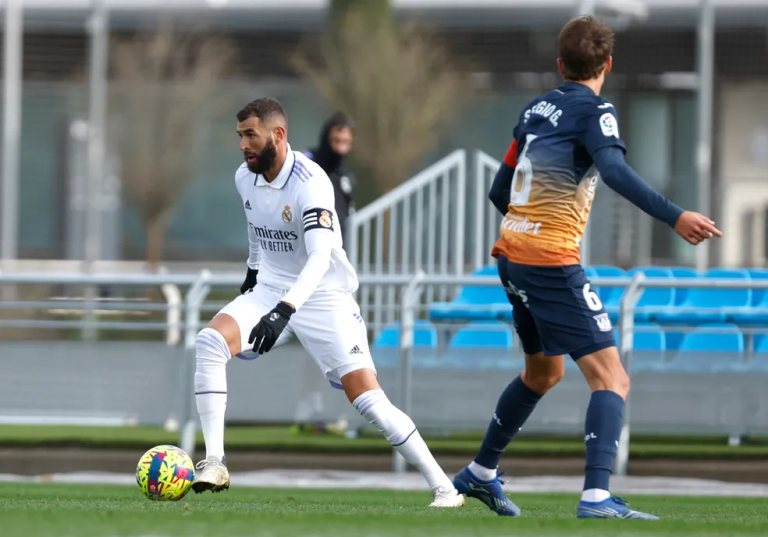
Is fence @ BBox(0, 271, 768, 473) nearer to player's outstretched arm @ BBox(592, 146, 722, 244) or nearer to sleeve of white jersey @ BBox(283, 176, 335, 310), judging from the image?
sleeve of white jersey @ BBox(283, 176, 335, 310)

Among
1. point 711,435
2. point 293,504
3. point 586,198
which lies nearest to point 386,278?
point 711,435

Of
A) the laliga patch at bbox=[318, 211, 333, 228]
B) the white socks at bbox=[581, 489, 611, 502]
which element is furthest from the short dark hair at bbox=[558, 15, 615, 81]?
the white socks at bbox=[581, 489, 611, 502]

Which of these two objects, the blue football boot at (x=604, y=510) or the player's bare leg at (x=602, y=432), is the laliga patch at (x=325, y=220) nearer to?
the player's bare leg at (x=602, y=432)

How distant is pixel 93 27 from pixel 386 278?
10.8 metres

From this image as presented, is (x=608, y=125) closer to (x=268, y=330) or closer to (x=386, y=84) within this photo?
(x=268, y=330)

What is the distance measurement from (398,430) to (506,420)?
507 millimetres

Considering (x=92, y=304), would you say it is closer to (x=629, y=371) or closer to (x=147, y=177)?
(x=629, y=371)

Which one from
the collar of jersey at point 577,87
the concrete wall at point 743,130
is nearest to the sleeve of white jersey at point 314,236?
the collar of jersey at point 577,87

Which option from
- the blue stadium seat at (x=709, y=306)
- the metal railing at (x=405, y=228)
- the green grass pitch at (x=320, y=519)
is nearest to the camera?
the green grass pitch at (x=320, y=519)

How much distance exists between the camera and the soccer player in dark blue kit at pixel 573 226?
5.59 meters

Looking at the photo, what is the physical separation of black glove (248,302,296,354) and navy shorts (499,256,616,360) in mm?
1039

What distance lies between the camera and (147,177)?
2172 cm

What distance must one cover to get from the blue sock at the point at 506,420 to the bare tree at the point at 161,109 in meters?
15.7

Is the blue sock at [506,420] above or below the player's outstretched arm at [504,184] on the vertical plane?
below
